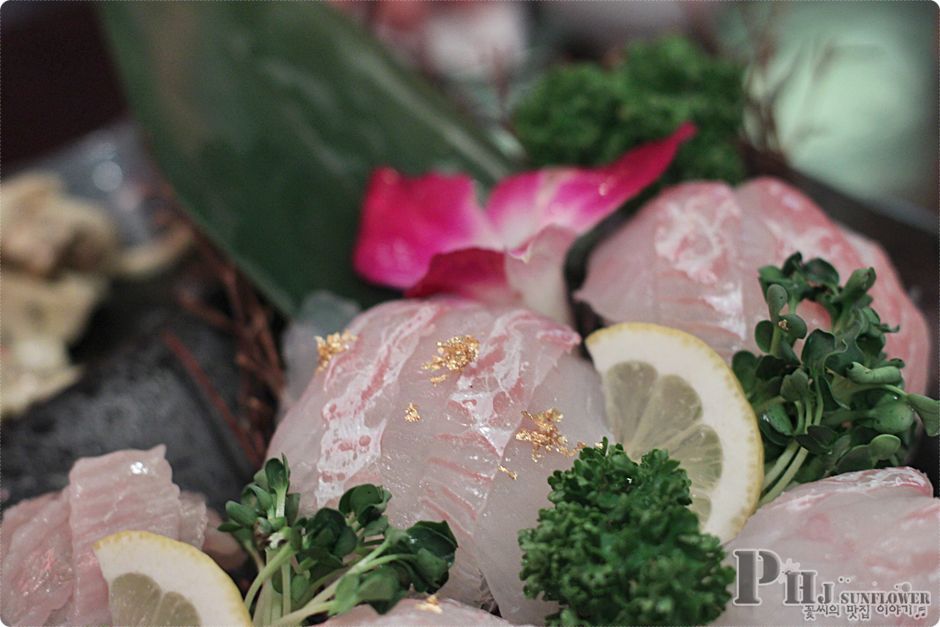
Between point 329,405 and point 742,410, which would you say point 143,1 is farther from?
point 742,410

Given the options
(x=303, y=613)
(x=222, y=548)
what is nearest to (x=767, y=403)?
(x=303, y=613)

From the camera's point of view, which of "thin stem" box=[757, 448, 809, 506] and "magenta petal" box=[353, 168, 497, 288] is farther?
"magenta petal" box=[353, 168, 497, 288]

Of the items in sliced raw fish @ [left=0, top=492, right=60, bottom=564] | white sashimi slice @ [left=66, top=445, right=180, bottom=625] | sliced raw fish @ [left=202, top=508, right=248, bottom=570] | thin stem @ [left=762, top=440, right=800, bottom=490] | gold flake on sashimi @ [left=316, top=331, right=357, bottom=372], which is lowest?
sliced raw fish @ [left=202, top=508, right=248, bottom=570]

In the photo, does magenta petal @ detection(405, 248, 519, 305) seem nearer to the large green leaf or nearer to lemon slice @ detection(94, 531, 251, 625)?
the large green leaf

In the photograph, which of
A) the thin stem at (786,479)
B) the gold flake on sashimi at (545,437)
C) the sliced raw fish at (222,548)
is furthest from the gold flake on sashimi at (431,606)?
the thin stem at (786,479)

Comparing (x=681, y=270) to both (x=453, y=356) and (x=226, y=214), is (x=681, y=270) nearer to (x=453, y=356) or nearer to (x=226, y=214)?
(x=453, y=356)

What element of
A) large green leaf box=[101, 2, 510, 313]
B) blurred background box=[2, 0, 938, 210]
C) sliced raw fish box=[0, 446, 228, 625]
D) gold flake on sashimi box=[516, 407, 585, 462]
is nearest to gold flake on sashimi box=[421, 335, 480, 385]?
gold flake on sashimi box=[516, 407, 585, 462]
